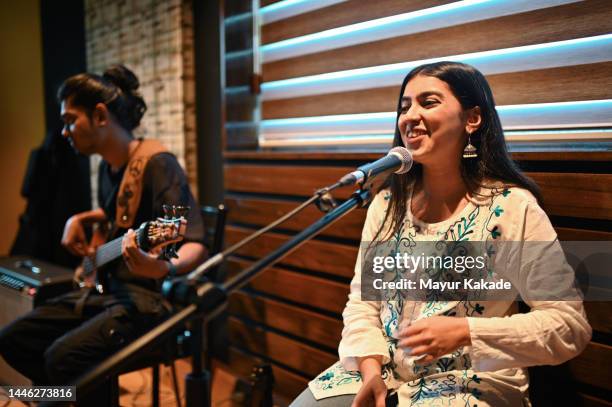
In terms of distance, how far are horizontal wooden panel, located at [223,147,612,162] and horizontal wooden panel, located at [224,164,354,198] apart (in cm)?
5

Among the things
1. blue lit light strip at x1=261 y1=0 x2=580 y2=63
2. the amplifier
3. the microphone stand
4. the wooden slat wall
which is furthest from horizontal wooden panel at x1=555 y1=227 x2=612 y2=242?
the amplifier

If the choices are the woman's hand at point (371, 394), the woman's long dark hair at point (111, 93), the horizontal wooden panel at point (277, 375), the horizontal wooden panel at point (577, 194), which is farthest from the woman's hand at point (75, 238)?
the horizontal wooden panel at point (577, 194)

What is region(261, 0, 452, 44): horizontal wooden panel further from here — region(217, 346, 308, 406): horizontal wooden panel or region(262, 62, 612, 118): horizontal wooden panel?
region(217, 346, 308, 406): horizontal wooden panel

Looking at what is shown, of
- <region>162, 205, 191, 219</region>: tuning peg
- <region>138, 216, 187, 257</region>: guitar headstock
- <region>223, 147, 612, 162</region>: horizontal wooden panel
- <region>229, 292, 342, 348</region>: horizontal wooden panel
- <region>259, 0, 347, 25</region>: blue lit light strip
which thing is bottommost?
<region>229, 292, 342, 348</region>: horizontal wooden panel

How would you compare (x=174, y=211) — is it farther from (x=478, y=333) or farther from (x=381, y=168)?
(x=478, y=333)

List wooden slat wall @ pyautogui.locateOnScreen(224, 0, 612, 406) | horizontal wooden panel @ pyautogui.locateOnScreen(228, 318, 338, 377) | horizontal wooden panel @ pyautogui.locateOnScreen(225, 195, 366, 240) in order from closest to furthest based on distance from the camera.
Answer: wooden slat wall @ pyautogui.locateOnScreen(224, 0, 612, 406) → horizontal wooden panel @ pyautogui.locateOnScreen(225, 195, 366, 240) → horizontal wooden panel @ pyautogui.locateOnScreen(228, 318, 338, 377)

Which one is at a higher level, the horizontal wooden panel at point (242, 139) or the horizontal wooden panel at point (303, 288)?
the horizontal wooden panel at point (242, 139)

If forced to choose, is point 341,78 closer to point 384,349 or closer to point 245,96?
point 245,96

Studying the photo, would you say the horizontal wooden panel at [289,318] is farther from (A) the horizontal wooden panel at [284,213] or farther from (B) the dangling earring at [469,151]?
(B) the dangling earring at [469,151]

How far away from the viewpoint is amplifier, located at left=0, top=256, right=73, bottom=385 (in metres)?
2.51

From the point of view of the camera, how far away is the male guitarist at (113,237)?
6.23ft

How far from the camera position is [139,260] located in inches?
68.8

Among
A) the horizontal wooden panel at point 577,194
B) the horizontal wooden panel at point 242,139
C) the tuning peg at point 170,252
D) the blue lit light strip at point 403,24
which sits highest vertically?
the blue lit light strip at point 403,24

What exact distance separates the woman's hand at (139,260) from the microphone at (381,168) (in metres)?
0.93
